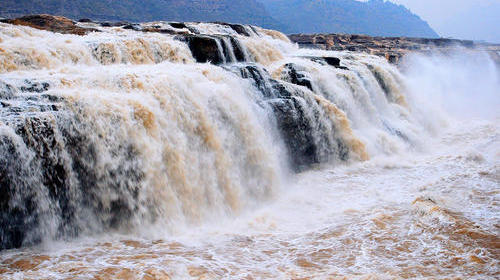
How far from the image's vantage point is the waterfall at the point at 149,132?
5.93 metres

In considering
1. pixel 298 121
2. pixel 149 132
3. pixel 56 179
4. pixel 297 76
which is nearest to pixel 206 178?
pixel 149 132

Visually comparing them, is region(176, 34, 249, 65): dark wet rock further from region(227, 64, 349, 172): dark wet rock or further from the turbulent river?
region(227, 64, 349, 172): dark wet rock

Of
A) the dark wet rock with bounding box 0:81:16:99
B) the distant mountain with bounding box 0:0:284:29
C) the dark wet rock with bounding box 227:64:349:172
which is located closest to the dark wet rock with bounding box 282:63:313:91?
the dark wet rock with bounding box 227:64:349:172

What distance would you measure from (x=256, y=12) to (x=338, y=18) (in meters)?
53.1

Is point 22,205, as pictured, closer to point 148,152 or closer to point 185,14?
point 148,152

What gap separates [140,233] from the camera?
6523 mm

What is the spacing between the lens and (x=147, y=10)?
84750 mm

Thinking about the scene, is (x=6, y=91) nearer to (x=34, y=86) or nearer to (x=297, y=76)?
(x=34, y=86)

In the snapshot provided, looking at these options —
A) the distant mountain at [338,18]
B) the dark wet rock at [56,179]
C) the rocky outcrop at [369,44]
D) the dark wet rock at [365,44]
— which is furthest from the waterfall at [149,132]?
the distant mountain at [338,18]

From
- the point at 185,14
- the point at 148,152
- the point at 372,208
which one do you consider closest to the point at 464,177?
the point at 372,208

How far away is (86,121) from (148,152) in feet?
3.54

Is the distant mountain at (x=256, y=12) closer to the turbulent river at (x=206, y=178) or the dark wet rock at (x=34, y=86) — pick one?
the turbulent river at (x=206, y=178)

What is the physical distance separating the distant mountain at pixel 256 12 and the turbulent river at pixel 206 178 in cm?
5056

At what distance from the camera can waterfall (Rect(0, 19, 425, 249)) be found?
5934 millimetres
